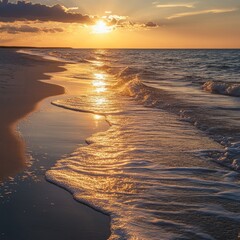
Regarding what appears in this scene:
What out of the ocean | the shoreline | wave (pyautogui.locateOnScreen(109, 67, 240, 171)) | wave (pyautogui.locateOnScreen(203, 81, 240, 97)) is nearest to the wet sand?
the shoreline

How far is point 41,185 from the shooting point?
6.18 meters

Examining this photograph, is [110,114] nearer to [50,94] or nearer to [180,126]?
[180,126]

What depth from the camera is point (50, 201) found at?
219 inches

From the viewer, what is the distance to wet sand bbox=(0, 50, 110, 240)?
4.71 meters

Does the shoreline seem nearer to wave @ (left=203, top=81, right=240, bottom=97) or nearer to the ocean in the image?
the ocean

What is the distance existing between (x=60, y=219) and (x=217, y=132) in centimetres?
654

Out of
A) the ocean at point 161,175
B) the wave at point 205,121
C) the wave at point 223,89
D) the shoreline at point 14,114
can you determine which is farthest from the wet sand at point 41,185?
the wave at point 223,89

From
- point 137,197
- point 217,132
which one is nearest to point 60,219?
point 137,197

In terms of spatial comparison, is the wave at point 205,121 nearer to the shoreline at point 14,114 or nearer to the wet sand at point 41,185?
the wet sand at point 41,185

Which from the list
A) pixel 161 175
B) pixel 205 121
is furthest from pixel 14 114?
pixel 161 175

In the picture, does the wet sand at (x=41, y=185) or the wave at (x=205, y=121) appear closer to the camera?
the wet sand at (x=41, y=185)

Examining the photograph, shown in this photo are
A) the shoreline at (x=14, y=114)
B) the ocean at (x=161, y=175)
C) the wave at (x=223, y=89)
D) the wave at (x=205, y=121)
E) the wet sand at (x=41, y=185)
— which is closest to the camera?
the wet sand at (x=41, y=185)

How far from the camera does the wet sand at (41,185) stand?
4.71 meters

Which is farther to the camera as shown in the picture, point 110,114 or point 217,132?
point 110,114
